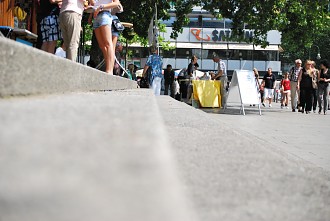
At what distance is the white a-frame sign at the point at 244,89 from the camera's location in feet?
42.3

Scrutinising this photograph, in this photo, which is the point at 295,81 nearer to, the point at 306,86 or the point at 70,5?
the point at 306,86

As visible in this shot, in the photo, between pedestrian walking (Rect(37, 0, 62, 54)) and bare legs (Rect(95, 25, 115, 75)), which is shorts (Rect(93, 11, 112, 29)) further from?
pedestrian walking (Rect(37, 0, 62, 54))

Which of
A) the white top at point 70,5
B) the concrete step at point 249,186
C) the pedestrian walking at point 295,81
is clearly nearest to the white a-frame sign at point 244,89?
the pedestrian walking at point 295,81

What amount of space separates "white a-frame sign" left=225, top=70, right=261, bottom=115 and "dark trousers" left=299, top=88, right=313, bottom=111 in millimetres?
3097

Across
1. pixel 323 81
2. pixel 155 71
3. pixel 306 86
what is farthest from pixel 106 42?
pixel 323 81

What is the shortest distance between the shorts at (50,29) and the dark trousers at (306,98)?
11.1 meters

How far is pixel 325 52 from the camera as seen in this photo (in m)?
61.0

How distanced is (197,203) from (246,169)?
1.05 feet

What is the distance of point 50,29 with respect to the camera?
6.05m

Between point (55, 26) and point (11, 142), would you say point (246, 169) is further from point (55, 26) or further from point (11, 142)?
point (55, 26)

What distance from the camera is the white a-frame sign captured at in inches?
507

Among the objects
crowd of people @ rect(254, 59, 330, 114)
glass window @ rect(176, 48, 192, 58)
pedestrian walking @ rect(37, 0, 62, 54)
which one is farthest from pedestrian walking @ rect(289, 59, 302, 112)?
glass window @ rect(176, 48, 192, 58)

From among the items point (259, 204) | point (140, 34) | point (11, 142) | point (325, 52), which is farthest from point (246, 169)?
point (325, 52)

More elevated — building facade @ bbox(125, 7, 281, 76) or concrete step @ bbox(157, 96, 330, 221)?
building facade @ bbox(125, 7, 281, 76)
